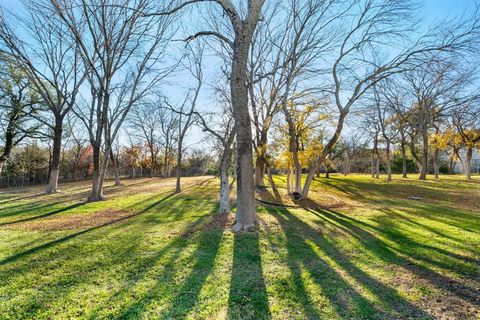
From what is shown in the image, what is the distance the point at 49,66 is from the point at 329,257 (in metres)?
16.6

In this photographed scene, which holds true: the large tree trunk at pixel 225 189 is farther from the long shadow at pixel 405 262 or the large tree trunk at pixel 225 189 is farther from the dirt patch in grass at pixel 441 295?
the dirt patch in grass at pixel 441 295

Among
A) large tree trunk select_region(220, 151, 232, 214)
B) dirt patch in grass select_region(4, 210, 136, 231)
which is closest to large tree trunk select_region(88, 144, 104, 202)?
dirt patch in grass select_region(4, 210, 136, 231)

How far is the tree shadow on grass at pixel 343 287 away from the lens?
286 cm

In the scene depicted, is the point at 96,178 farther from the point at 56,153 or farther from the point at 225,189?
the point at 225,189

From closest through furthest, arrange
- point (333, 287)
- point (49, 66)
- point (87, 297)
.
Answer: point (87, 297)
point (333, 287)
point (49, 66)

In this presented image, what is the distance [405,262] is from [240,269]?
9.11 ft

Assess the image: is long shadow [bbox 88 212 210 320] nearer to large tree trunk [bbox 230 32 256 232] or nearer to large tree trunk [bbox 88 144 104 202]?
large tree trunk [bbox 230 32 256 232]

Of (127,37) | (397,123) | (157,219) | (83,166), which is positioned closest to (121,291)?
(157,219)

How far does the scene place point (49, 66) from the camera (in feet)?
46.2

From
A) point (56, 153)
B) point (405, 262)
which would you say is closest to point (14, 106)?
point (56, 153)

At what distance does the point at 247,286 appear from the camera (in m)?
3.49

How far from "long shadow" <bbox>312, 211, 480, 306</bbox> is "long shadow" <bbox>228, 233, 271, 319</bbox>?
7.52 ft

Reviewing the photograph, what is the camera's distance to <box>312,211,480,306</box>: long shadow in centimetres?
331

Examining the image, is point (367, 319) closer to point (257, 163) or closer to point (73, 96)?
point (257, 163)
